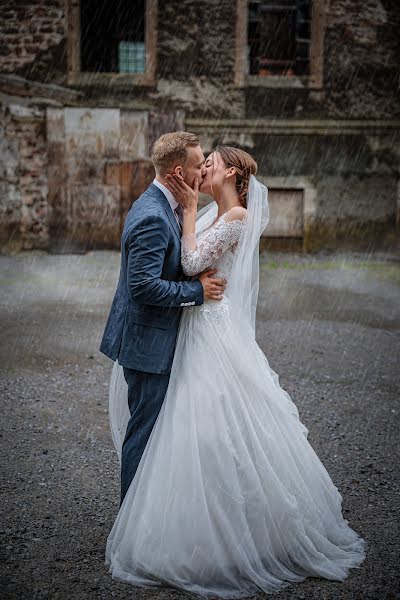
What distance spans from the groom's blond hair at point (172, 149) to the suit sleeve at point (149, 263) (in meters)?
0.27

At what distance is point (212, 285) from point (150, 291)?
35 cm

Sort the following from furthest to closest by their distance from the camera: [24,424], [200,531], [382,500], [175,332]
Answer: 1. [24,424]
2. [382,500]
3. [175,332]
4. [200,531]

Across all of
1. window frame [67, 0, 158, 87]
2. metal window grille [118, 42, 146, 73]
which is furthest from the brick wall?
metal window grille [118, 42, 146, 73]

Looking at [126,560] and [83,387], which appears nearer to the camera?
[126,560]

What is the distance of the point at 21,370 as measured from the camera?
630cm

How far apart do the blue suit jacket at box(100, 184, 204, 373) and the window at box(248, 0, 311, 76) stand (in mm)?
11168

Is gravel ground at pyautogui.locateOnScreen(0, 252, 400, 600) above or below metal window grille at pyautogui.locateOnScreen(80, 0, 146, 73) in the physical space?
below

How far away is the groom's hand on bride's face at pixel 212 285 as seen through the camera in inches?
126

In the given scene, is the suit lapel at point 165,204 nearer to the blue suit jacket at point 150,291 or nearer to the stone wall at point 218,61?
the blue suit jacket at point 150,291

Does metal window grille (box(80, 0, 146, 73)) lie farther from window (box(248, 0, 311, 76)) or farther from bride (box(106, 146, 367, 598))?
bride (box(106, 146, 367, 598))

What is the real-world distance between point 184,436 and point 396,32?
39.1 feet

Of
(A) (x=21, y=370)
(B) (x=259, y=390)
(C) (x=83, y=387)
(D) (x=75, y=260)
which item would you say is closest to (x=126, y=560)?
(B) (x=259, y=390)

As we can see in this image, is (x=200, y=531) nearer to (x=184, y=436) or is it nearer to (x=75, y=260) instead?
(x=184, y=436)

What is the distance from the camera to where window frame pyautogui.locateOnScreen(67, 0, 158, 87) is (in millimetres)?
12625
